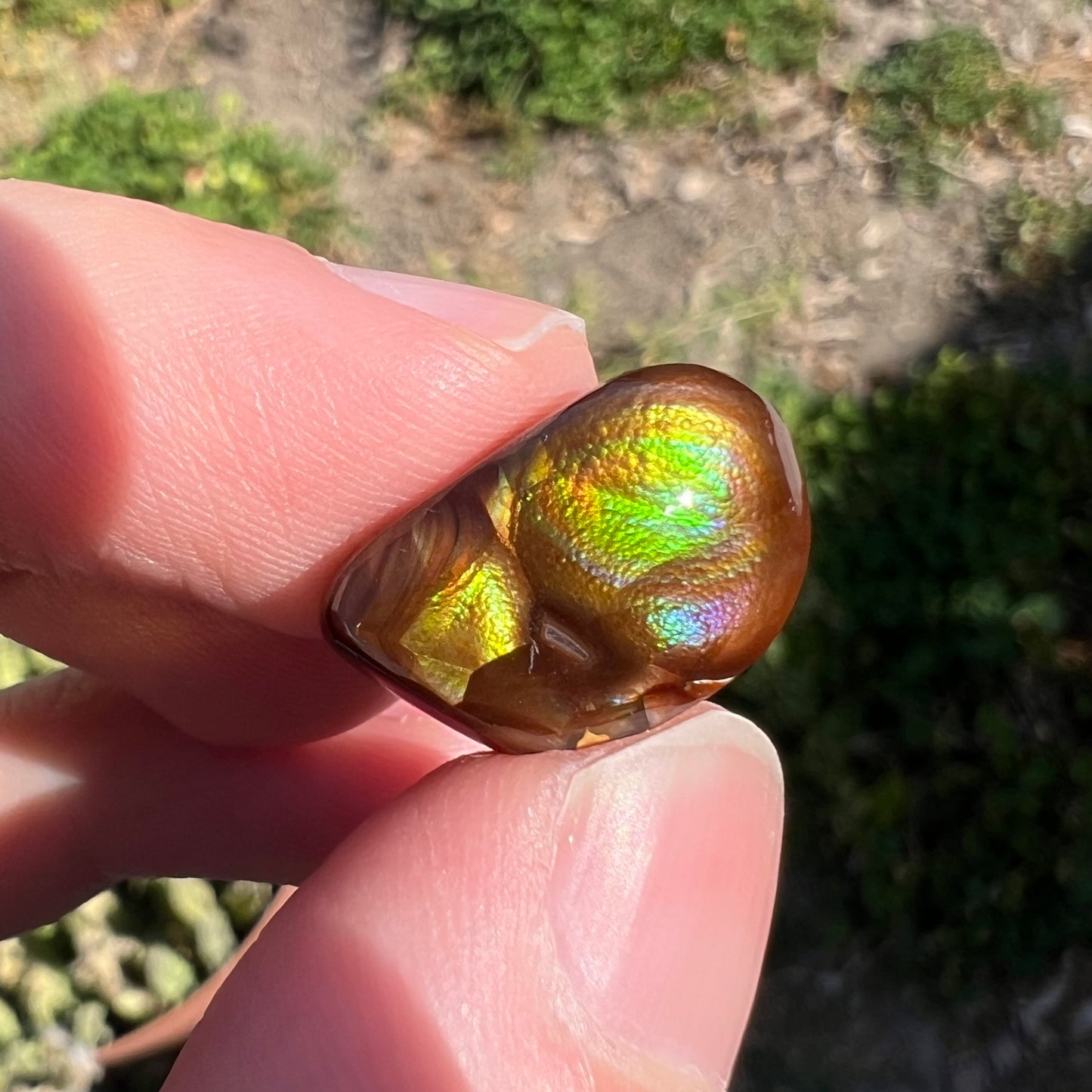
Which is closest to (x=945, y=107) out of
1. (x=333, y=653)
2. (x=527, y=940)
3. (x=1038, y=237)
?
(x=1038, y=237)

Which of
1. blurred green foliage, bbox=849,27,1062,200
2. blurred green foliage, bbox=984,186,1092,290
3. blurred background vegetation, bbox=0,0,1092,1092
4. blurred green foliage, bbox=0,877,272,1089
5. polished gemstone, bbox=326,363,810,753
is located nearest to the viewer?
polished gemstone, bbox=326,363,810,753

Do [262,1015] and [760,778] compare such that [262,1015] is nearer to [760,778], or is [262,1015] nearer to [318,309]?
[760,778]

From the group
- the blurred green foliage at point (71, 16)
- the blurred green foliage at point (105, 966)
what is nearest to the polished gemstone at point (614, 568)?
the blurred green foliage at point (105, 966)

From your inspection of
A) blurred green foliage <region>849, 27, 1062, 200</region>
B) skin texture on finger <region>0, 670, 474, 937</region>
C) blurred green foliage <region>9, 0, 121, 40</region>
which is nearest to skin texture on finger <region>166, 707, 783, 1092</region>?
skin texture on finger <region>0, 670, 474, 937</region>

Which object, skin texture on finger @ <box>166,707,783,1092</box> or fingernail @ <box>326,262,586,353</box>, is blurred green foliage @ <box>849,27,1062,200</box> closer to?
fingernail @ <box>326,262,586,353</box>

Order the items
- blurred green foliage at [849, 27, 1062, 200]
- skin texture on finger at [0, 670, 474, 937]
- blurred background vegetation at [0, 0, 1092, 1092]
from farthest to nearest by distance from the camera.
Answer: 1. blurred green foliage at [849, 27, 1062, 200]
2. blurred background vegetation at [0, 0, 1092, 1092]
3. skin texture on finger at [0, 670, 474, 937]

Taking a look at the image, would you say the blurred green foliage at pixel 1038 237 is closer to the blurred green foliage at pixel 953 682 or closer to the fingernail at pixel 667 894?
the blurred green foliage at pixel 953 682

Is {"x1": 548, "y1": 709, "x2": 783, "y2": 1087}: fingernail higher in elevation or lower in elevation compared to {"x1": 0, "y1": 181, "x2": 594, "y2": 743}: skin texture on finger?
lower

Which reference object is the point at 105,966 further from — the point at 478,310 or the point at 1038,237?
the point at 1038,237
